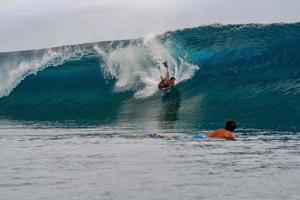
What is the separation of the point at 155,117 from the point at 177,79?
5295 mm

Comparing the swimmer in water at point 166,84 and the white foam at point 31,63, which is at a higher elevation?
the white foam at point 31,63

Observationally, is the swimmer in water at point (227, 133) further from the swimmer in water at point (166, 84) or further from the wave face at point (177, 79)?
the swimmer in water at point (166, 84)

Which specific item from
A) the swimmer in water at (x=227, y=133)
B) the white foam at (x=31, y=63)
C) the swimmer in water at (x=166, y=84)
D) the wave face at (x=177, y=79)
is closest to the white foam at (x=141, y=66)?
the wave face at (x=177, y=79)

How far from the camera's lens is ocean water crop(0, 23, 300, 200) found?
8633mm

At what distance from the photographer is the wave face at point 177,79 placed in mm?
20750

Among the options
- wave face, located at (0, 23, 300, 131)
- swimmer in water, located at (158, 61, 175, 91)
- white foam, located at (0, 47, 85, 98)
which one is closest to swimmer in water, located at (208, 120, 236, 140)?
wave face, located at (0, 23, 300, 131)

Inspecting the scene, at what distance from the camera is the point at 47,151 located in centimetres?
1212

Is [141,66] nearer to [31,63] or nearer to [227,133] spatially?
[31,63]

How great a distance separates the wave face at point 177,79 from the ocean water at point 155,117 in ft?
0.17

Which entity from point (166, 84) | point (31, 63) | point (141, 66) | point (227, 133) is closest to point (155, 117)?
point (166, 84)

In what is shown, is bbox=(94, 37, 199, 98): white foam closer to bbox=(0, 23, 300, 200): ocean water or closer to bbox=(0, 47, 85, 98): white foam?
bbox=(0, 23, 300, 200): ocean water

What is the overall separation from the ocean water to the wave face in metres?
0.05

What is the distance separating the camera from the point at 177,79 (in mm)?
25703

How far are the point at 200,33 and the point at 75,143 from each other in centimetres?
1688
